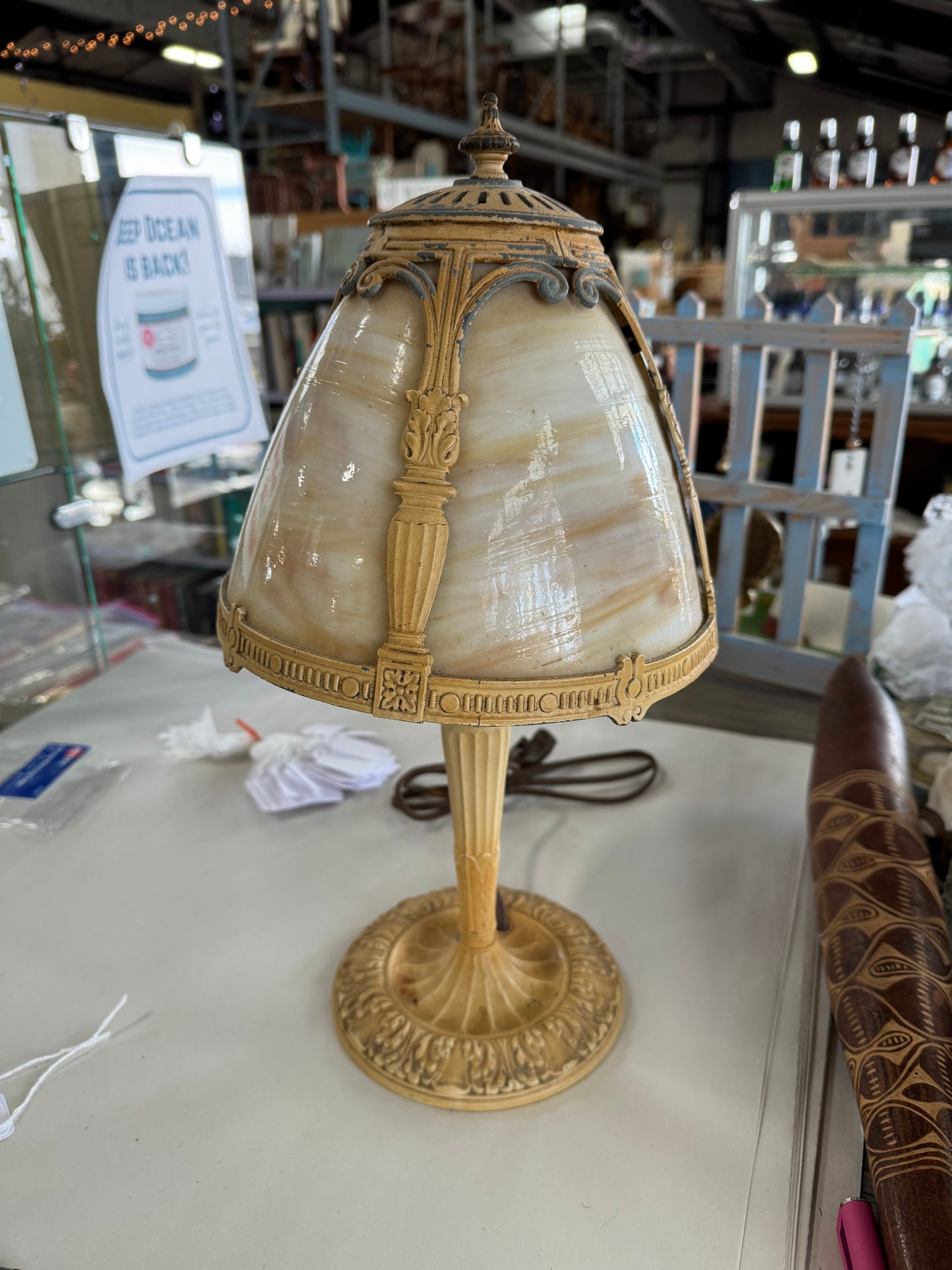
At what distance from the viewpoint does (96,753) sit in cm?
114

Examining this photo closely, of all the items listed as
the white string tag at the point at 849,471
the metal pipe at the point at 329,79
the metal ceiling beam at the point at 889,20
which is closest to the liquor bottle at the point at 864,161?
the metal ceiling beam at the point at 889,20

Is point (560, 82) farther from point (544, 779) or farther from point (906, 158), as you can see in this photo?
point (544, 779)

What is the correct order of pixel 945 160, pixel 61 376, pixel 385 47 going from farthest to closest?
1. pixel 385 47
2. pixel 945 160
3. pixel 61 376

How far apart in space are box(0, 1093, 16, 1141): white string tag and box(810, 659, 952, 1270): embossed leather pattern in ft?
2.00

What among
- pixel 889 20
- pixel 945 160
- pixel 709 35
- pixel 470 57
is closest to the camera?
pixel 889 20

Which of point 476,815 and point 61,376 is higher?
→ point 61,376

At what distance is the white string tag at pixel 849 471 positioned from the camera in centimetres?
149

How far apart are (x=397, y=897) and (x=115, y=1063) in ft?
0.99

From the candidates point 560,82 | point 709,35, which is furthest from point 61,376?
point 709,35

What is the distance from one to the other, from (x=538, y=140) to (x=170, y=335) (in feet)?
12.7

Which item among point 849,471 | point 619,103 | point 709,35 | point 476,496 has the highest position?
point 709,35

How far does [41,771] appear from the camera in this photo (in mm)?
1055

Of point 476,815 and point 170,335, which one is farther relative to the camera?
point 170,335

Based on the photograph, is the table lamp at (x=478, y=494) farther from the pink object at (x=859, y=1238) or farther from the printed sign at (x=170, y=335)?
the printed sign at (x=170, y=335)
